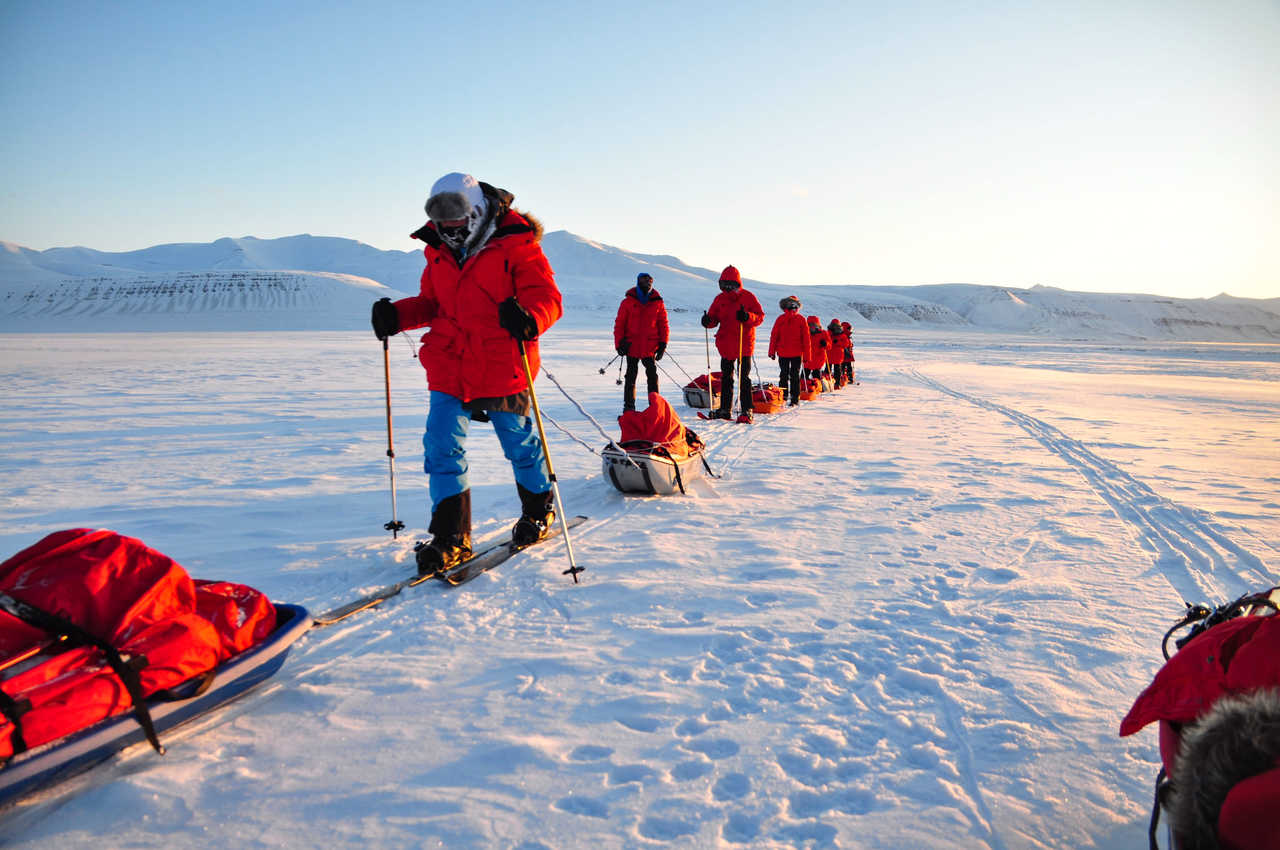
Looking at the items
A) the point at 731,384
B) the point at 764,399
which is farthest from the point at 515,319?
the point at 764,399

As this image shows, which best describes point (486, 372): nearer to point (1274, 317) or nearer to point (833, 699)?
point (833, 699)

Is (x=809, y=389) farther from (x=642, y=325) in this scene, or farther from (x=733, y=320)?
(x=642, y=325)

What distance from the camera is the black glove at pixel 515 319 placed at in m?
3.61

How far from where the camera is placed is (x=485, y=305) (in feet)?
12.7

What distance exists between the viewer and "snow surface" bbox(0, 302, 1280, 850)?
2051 millimetres

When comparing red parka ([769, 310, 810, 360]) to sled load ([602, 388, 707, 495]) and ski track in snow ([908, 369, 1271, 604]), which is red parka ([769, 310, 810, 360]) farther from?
sled load ([602, 388, 707, 495])

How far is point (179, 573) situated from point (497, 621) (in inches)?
56.3

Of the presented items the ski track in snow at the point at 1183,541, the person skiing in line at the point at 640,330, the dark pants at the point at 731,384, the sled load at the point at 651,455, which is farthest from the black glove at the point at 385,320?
the dark pants at the point at 731,384

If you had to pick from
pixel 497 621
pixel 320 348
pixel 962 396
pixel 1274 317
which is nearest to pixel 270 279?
pixel 320 348

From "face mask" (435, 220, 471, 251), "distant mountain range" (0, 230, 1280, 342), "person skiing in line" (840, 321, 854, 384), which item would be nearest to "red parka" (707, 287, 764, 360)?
"face mask" (435, 220, 471, 251)

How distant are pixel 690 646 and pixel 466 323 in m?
2.21

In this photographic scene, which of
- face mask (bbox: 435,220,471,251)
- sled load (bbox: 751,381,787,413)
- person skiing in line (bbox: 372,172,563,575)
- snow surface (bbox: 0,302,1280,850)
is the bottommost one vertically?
snow surface (bbox: 0,302,1280,850)

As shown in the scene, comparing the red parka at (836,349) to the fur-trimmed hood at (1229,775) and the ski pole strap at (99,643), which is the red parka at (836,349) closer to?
the fur-trimmed hood at (1229,775)

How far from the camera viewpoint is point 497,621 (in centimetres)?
339
